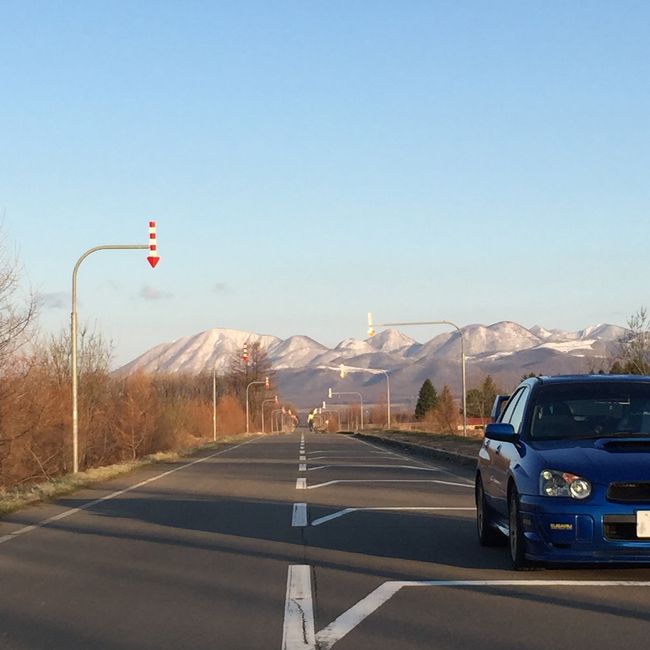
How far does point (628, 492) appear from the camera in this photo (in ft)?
27.5

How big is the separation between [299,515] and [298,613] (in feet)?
23.2

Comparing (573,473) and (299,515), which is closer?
(573,473)

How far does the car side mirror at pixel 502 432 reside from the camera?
9.67 metres

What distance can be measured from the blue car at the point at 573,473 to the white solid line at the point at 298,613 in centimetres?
190

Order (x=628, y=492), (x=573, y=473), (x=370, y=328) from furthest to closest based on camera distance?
(x=370, y=328), (x=573, y=473), (x=628, y=492)

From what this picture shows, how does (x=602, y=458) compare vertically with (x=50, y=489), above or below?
above

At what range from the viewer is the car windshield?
9789mm

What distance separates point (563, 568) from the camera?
9109 mm

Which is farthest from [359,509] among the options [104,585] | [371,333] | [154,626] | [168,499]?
[371,333]

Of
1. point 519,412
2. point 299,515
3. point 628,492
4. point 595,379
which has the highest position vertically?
point 595,379

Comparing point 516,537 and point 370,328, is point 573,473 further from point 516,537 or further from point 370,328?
point 370,328

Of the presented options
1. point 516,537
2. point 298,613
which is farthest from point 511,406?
point 298,613

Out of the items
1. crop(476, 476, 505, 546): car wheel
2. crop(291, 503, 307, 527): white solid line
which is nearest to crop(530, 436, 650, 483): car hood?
crop(476, 476, 505, 546): car wheel

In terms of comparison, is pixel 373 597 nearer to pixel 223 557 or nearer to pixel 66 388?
pixel 223 557
